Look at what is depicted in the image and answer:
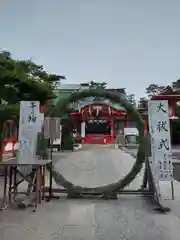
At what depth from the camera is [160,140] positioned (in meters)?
7.29

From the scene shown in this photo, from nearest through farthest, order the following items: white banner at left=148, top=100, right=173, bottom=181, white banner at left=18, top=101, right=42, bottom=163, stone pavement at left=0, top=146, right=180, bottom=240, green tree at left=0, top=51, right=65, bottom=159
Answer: stone pavement at left=0, top=146, right=180, bottom=240 < white banner at left=148, top=100, right=173, bottom=181 < white banner at left=18, top=101, right=42, bottom=163 < green tree at left=0, top=51, right=65, bottom=159

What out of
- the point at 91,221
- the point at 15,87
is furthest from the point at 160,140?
the point at 15,87

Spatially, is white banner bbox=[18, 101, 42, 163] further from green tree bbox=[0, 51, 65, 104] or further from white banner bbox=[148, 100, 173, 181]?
green tree bbox=[0, 51, 65, 104]

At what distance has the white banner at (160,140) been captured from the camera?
23.4 ft

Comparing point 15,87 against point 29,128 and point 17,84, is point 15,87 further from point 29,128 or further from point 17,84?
point 29,128

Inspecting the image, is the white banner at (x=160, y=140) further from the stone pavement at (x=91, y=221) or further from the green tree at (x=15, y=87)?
the green tree at (x=15, y=87)

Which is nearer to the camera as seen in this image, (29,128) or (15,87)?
(29,128)

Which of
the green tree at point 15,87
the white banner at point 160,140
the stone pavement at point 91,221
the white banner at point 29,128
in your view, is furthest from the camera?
the green tree at point 15,87

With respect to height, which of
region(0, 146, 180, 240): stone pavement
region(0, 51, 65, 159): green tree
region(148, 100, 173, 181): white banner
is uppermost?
region(0, 51, 65, 159): green tree

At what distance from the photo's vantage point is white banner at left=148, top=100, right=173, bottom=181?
23.4 ft

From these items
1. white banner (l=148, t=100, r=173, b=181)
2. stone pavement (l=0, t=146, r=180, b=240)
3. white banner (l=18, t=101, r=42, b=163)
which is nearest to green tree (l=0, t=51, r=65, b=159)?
white banner (l=18, t=101, r=42, b=163)

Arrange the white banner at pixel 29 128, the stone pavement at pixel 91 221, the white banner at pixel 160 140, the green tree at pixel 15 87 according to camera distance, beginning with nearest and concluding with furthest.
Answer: the stone pavement at pixel 91 221 < the white banner at pixel 160 140 < the white banner at pixel 29 128 < the green tree at pixel 15 87

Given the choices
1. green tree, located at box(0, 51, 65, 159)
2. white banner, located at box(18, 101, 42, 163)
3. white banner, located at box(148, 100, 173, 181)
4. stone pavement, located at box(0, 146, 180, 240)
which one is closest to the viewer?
stone pavement, located at box(0, 146, 180, 240)

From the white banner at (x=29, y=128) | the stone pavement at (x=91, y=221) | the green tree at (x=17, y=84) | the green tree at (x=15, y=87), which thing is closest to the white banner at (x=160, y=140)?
the stone pavement at (x=91, y=221)
